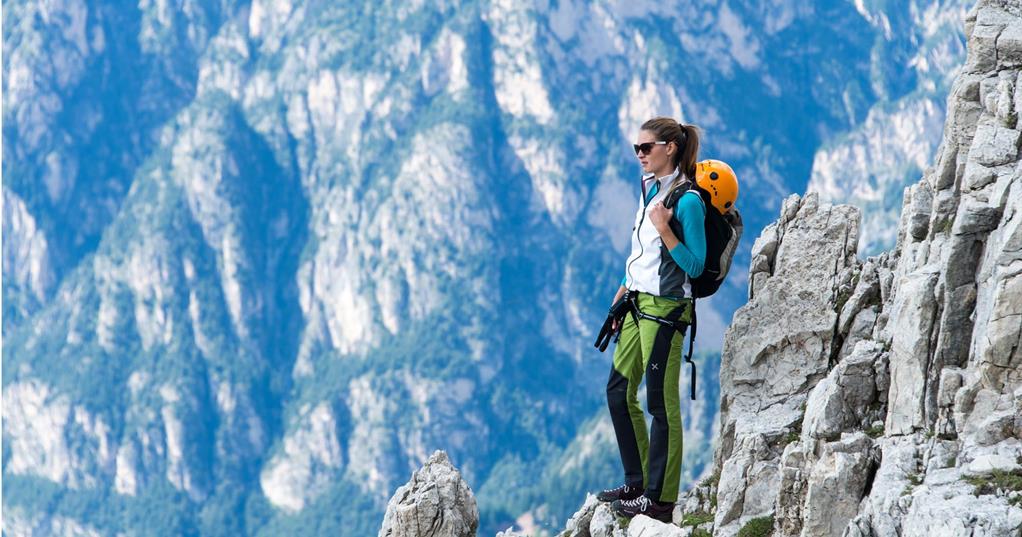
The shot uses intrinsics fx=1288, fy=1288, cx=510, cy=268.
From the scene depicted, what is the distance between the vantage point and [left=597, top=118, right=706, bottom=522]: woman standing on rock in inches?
769

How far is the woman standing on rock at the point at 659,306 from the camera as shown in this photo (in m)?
19.5

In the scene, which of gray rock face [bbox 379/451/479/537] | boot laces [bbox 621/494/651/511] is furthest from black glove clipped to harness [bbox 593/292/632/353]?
gray rock face [bbox 379/451/479/537]

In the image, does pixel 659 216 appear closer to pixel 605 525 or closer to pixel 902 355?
pixel 902 355

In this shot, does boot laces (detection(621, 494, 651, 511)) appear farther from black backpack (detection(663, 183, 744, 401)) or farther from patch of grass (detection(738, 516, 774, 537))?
black backpack (detection(663, 183, 744, 401))

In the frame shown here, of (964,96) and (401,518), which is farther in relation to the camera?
(401,518)

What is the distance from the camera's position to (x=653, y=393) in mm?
20109

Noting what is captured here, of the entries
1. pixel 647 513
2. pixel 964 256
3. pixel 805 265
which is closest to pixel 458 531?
pixel 647 513

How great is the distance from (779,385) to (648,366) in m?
3.21

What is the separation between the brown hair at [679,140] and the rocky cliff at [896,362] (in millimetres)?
3625

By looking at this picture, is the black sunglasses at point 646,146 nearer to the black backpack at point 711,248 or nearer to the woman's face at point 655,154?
the woman's face at point 655,154

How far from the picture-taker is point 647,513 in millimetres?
20391

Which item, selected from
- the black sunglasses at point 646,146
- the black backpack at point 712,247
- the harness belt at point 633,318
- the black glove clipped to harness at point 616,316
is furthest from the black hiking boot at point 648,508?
the black sunglasses at point 646,146

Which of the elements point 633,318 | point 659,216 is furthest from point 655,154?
point 633,318

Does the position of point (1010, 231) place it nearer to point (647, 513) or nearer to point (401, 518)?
point (647, 513)
